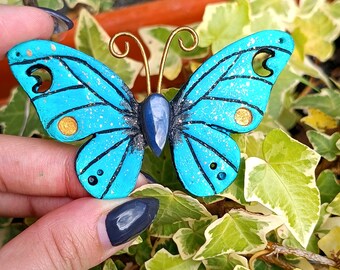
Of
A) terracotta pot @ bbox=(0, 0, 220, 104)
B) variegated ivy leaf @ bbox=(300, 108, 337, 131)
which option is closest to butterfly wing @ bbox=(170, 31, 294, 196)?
variegated ivy leaf @ bbox=(300, 108, 337, 131)

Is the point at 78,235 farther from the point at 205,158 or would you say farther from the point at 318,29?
the point at 318,29

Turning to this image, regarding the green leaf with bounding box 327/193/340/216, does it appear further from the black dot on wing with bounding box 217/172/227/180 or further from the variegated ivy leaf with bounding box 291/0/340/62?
the variegated ivy leaf with bounding box 291/0/340/62

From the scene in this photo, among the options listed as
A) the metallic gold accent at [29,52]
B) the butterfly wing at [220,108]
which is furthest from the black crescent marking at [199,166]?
the metallic gold accent at [29,52]

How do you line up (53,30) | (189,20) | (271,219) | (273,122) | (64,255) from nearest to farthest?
(64,255)
(271,219)
(53,30)
(273,122)
(189,20)

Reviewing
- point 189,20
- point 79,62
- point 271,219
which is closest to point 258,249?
point 271,219

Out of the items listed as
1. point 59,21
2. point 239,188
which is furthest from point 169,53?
point 239,188

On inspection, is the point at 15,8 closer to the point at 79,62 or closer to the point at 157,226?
the point at 79,62
